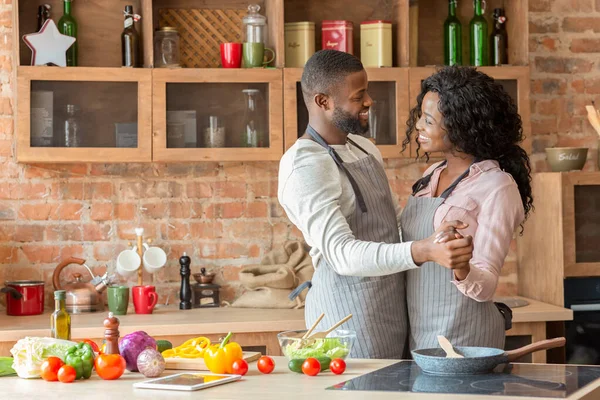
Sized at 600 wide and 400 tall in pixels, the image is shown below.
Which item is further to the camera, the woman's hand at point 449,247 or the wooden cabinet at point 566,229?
the wooden cabinet at point 566,229

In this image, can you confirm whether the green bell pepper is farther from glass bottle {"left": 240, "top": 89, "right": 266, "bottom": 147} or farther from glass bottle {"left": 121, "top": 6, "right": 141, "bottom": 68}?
→ glass bottle {"left": 121, "top": 6, "right": 141, "bottom": 68}

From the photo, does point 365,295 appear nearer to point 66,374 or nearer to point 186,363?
point 186,363

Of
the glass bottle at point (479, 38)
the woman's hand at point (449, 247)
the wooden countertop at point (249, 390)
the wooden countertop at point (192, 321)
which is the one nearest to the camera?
the wooden countertop at point (249, 390)

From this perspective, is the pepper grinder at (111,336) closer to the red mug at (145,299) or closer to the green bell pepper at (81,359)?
the green bell pepper at (81,359)

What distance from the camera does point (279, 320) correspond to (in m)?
3.68

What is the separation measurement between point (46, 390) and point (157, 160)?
76.1 inches

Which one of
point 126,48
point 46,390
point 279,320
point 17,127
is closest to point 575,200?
point 279,320

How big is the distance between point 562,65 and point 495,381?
2854mm

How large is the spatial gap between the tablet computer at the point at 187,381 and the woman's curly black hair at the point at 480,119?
1.08 meters

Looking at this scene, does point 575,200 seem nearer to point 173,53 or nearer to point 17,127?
point 173,53

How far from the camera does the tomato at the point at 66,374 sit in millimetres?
2154

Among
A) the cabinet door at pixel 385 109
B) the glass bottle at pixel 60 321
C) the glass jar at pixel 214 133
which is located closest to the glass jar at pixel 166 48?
the glass jar at pixel 214 133

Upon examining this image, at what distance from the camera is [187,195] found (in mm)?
4305

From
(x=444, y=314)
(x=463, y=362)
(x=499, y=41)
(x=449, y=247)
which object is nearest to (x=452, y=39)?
(x=499, y=41)
